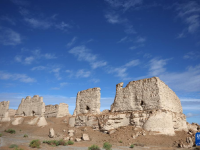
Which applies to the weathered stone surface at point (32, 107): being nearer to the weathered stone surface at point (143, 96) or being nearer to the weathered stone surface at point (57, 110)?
the weathered stone surface at point (57, 110)

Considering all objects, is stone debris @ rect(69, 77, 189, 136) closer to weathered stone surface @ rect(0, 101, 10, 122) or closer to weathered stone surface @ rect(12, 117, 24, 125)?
weathered stone surface @ rect(12, 117, 24, 125)

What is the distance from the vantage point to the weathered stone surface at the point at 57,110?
27.9m

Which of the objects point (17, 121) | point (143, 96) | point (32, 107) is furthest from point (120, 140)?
point (17, 121)

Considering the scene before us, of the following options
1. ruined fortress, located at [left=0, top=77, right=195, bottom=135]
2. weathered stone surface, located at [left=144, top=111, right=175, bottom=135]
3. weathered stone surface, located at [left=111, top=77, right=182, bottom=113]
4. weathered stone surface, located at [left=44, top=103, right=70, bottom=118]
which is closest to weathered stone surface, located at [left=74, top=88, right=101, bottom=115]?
ruined fortress, located at [left=0, top=77, right=195, bottom=135]

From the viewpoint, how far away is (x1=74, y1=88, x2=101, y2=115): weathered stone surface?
17.8m

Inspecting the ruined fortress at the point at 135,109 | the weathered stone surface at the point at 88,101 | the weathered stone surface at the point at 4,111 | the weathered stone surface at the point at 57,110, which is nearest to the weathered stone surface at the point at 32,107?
Answer: the weathered stone surface at the point at 4,111

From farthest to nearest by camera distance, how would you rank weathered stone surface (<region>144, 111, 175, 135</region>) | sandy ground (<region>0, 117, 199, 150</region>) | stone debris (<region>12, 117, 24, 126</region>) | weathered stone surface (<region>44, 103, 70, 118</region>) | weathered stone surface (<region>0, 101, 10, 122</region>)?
weathered stone surface (<region>44, 103, 70, 118</region>)
weathered stone surface (<region>0, 101, 10, 122</region>)
stone debris (<region>12, 117, 24, 126</region>)
weathered stone surface (<region>144, 111, 175, 135</region>)
sandy ground (<region>0, 117, 199, 150</region>)

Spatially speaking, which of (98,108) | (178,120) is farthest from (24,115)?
(178,120)

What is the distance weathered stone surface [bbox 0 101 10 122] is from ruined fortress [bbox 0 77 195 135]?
537 inches

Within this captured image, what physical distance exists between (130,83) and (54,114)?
57.9 feet

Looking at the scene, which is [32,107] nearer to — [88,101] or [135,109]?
[88,101]

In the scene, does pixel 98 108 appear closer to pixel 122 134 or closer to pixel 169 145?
pixel 122 134

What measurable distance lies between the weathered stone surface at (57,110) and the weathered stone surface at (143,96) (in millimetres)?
14839

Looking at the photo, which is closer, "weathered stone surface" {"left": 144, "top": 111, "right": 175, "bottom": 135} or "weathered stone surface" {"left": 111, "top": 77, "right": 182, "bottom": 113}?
"weathered stone surface" {"left": 144, "top": 111, "right": 175, "bottom": 135}
